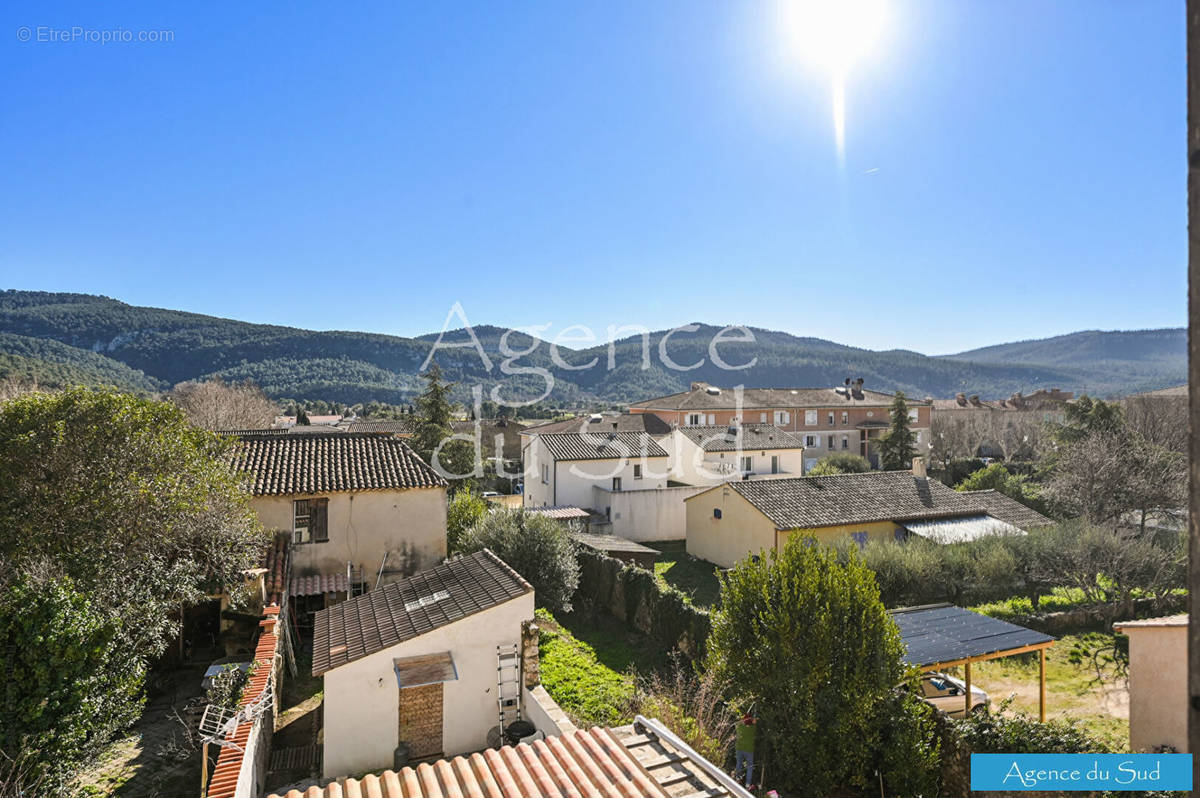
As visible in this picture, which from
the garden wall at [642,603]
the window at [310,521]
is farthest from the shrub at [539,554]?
the window at [310,521]

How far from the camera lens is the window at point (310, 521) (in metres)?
17.8

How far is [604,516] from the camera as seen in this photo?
3200cm

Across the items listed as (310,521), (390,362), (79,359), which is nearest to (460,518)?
(310,521)

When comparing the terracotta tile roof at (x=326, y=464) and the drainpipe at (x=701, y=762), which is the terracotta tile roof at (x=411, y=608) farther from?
the drainpipe at (x=701, y=762)

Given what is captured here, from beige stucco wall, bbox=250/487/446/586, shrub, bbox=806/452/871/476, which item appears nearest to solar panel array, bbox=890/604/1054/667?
beige stucco wall, bbox=250/487/446/586

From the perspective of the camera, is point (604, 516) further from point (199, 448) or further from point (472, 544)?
point (199, 448)

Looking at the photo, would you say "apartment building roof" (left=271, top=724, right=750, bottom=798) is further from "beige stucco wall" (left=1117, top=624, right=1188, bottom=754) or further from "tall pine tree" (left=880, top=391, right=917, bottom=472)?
"tall pine tree" (left=880, top=391, right=917, bottom=472)

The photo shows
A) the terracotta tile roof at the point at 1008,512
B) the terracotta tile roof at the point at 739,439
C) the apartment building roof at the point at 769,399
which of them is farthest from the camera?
the apartment building roof at the point at 769,399

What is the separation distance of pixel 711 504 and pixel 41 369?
57.9 meters

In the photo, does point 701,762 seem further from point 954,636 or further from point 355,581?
point 355,581

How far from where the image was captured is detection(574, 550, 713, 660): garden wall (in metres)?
15.5

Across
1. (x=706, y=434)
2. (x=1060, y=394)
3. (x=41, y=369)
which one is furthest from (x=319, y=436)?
(x=1060, y=394)

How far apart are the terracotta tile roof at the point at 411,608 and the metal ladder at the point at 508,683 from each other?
989mm

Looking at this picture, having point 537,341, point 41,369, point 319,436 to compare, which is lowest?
point 319,436
